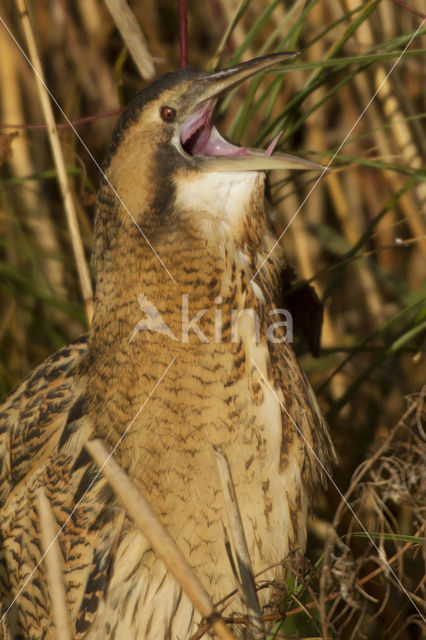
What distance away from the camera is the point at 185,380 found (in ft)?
3.96

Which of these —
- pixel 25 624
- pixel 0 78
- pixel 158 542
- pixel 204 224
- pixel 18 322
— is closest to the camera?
pixel 158 542

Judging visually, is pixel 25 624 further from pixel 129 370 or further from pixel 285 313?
pixel 285 313

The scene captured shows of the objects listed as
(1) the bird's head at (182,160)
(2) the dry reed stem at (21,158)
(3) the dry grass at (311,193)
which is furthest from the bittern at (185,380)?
(2) the dry reed stem at (21,158)

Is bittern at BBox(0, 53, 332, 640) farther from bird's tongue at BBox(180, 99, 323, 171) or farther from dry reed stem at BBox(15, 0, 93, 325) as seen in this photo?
dry reed stem at BBox(15, 0, 93, 325)

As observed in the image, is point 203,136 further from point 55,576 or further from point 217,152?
point 55,576

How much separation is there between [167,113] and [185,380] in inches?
14.6

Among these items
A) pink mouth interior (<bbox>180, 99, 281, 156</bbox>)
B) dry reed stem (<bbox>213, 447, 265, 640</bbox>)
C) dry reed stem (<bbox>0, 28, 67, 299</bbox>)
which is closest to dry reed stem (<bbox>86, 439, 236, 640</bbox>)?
dry reed stem (<bbox>213, 447, 265, 640</bbox>)

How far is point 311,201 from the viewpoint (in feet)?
7.95

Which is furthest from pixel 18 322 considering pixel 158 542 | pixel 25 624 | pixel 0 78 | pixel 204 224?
pixel 158 542

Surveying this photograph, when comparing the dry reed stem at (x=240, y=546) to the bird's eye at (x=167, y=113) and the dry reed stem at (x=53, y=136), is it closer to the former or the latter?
the bird's eye at (x=167, y=113)

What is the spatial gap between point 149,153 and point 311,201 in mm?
1259

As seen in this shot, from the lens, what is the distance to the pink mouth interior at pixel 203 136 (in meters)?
1.23

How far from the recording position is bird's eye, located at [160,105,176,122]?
1217 mm

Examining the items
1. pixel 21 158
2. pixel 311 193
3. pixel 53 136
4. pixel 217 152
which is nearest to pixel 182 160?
pixel 217 152
